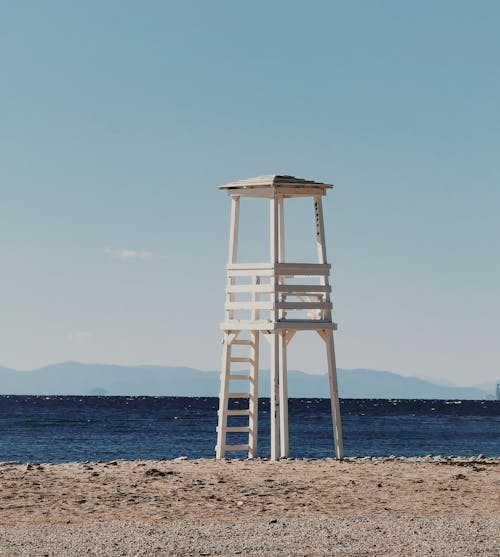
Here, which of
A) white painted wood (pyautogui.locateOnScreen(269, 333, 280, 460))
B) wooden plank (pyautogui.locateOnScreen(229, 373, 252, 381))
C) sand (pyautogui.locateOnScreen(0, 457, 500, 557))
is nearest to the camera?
sand (pyautogui.locateOnScreen(0, 457, 500, 557))

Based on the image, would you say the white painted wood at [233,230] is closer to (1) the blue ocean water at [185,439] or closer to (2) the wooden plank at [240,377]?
(2) the wooden plank at [240,377]

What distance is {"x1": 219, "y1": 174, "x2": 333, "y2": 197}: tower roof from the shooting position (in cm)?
3219

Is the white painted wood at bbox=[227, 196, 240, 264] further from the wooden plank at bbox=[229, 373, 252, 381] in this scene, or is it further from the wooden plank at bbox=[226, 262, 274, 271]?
the wooden plank at bbox=[229, 373, 252, 381]

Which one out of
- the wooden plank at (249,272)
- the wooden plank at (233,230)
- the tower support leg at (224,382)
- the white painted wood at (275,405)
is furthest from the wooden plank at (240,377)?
the wooden plank at (233,230)

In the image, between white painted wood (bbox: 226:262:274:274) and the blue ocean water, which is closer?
white painted wood (bbox: 226:262:274:274)

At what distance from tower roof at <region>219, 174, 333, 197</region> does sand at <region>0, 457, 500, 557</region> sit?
7.34 metres

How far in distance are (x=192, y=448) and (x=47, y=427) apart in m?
29.1

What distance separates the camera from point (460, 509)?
24.9m

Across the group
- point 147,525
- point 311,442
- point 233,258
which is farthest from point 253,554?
point 311,442

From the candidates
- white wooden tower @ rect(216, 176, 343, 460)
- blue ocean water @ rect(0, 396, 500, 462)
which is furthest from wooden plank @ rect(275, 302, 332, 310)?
blue ocean water @ rect(0, 396, 500, 462)

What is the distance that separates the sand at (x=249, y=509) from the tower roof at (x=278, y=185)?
7342 millimetres

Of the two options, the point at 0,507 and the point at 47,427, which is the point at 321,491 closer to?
the point at 0,507

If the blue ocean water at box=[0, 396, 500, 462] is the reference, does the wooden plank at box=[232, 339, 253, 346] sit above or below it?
below

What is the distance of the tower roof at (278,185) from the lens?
32.2 metres
